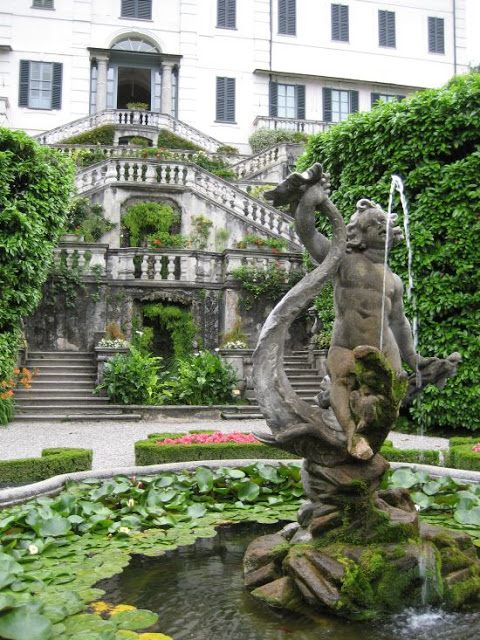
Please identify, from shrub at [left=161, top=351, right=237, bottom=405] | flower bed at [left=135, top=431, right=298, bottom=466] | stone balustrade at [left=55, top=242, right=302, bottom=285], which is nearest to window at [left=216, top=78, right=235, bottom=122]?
stone balustrade at [left=55, top=242, right=302, bottom=285]

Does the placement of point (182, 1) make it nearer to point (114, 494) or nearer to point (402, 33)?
point (402, 33)

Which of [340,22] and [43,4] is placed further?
[340,22]

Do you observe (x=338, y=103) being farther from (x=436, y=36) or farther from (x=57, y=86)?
(x=57, y=86)

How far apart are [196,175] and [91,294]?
5.82m

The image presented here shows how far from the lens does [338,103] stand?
28.7 m

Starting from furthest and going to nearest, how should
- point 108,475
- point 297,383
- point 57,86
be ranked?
point 57,86 < point 297,383 < point 108,475

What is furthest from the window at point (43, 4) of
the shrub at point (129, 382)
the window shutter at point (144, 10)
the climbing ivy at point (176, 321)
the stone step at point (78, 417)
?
the stone step at point (78, 417)

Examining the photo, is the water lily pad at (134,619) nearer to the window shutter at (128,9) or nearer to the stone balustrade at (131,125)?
the stone balustrade at (131,125)

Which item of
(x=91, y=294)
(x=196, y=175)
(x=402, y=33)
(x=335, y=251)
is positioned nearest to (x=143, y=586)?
(x=335, y=251)

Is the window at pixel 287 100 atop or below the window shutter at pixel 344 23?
below

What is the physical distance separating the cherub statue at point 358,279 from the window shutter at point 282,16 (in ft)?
89.4

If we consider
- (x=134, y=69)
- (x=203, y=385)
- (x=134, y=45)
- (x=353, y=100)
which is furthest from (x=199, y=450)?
(x=353, y=100)

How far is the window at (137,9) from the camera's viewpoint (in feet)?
88.6

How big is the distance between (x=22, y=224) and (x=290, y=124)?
59.7 feet
